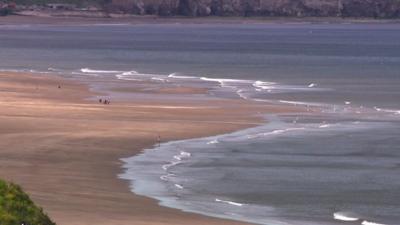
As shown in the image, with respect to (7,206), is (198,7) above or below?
below

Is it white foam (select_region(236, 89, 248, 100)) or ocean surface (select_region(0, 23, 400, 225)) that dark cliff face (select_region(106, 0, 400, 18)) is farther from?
white foam (select_region(236, 89, 248, 100))

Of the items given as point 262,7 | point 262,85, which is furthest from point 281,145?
point 262,7

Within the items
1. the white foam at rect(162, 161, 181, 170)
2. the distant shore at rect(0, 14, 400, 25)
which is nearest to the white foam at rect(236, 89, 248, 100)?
the white foam at rect(162, 161, 181, 170)

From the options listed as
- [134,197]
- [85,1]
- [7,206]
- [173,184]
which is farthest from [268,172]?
[85,1]

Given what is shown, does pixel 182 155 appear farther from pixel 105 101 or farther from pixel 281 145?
pixel 105 101

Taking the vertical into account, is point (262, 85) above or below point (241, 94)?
below

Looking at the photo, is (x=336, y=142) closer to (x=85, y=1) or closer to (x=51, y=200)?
(x=51, y=200)
